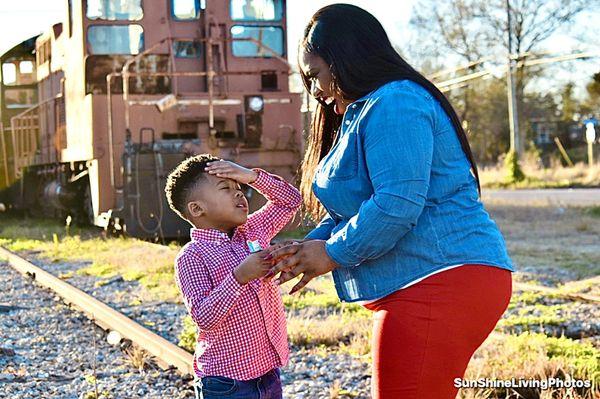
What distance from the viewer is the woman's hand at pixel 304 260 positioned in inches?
102

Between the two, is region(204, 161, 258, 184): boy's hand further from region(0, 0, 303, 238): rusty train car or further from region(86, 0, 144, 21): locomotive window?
region(86, 0, 144, 21): locomotive window

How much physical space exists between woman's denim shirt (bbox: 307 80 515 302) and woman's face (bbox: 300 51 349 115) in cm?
10

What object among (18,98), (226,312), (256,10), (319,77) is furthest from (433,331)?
(18,98)

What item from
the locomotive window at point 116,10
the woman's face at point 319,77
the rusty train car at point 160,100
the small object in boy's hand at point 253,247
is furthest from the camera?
the locomotive window at point 116,10

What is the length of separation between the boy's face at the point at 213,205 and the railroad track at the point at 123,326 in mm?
2241

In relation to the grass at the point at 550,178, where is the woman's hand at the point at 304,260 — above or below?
above

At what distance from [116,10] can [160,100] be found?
6.12ft

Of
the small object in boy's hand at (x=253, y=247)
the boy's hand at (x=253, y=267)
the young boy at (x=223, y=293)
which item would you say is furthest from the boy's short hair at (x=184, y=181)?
the boy's hand at (x=253, y=267)

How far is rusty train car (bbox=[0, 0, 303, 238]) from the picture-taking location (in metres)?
13.0

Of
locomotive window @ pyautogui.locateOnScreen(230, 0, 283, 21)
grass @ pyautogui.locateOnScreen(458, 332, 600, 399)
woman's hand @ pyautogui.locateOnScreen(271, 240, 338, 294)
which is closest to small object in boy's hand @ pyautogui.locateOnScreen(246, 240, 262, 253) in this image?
woman's hand @ pyautogui.locateOnScreen(271, 240, 338, 294)

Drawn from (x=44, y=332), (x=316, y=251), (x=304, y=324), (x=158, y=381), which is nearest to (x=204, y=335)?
(x=316, y=251)

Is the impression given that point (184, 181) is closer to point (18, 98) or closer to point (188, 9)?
point (188, 9)

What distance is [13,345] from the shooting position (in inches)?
257

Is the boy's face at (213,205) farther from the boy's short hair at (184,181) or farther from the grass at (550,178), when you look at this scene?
the grass at (550,178)
